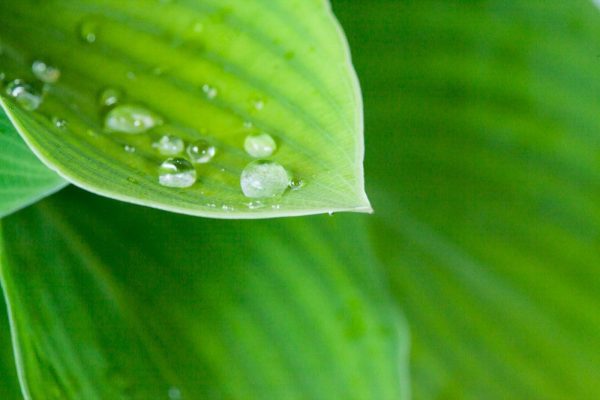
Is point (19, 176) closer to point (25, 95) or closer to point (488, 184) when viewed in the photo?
point (25, 95)

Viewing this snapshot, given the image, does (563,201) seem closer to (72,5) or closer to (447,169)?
(447,169)

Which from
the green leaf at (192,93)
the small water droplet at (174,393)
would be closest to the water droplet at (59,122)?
the green leaf at (192,93)

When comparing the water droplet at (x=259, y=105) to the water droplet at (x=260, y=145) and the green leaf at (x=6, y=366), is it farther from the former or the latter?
the green leaf at (x=6, y=366)

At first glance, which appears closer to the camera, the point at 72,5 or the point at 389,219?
the point at 72,5

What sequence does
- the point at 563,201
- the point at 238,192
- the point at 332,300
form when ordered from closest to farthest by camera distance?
the point at 238,192, the point at 332,300, the point at 563,201

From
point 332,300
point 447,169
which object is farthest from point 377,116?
A: point 332,300

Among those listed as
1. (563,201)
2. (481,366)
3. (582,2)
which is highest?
(582,2)
